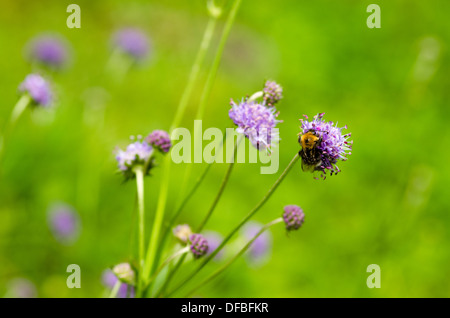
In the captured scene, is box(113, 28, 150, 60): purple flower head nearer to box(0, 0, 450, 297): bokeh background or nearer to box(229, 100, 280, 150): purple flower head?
box(0, 0, 450, 297): bokeh background

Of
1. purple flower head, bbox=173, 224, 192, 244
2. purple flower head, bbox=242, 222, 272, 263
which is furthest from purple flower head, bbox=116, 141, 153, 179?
purple flower head, bbox=242, 222, 272, 263

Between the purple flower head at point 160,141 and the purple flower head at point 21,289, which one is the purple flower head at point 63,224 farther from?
the purple flower head at point 160,141

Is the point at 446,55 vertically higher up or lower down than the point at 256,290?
higher up

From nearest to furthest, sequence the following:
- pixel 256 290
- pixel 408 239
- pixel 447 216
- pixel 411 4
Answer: pixel 256 290, pixel 408 239, pixel 447 216, pixel 411 4

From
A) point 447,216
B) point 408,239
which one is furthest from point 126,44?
point 447,216

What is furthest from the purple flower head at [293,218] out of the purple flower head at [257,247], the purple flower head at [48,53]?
the purple flower head at [48,53]

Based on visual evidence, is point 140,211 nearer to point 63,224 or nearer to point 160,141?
point 160,141

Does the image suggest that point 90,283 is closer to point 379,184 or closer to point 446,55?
point 379,184
